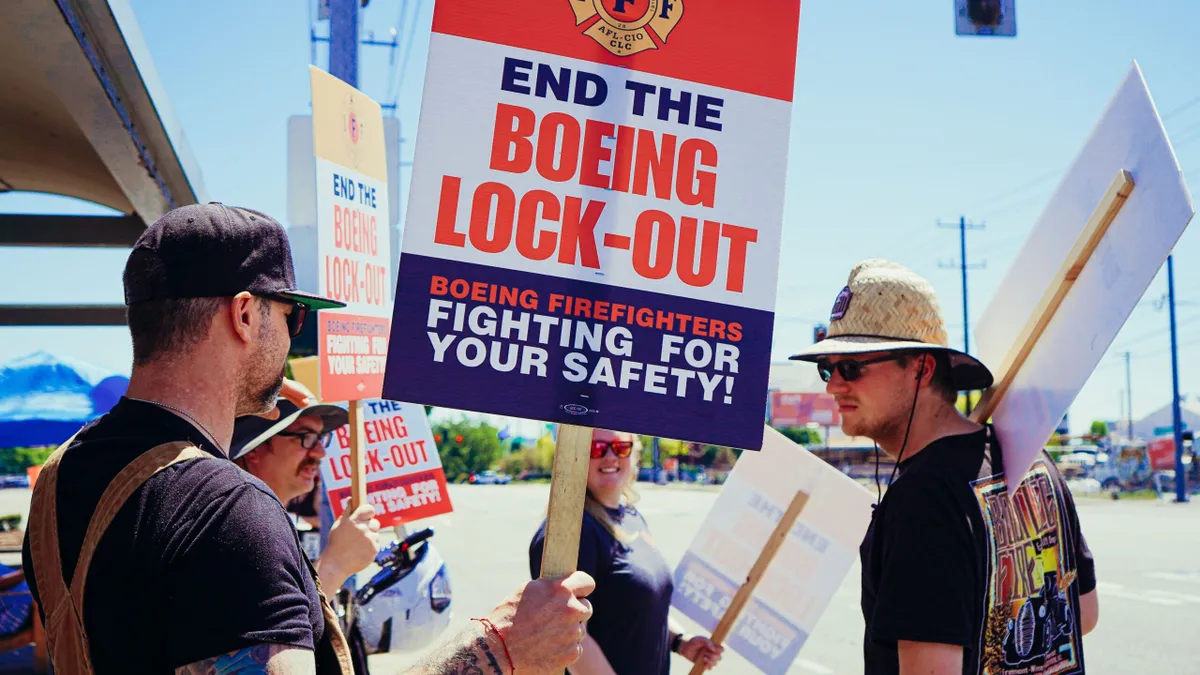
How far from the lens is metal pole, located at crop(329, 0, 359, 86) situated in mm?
5867

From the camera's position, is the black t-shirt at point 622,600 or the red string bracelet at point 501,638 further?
the black t-shirt at point 622,600

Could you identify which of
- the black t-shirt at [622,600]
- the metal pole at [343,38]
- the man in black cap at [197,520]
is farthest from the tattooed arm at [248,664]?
the metal pole at [343,38]

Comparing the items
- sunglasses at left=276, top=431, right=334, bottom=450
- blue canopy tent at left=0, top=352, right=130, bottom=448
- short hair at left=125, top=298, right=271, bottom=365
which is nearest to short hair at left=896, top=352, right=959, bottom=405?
short hair at left=125, top=298, right=271, bottom=365

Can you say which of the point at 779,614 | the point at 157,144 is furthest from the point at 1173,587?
the point at 157,144

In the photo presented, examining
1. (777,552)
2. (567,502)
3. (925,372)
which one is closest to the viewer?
(567,502)

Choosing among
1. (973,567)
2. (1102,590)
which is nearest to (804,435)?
(1102,590)

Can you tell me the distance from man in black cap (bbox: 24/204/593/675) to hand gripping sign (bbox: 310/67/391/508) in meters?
1.20

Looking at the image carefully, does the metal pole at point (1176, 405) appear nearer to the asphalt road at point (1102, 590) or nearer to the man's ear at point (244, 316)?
the asphalt road at point (1102, 590)

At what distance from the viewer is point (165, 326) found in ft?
5.58

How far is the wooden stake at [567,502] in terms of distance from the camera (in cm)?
179

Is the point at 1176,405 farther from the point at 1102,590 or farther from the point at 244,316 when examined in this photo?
the point at 244,316

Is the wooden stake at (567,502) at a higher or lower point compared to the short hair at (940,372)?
lower

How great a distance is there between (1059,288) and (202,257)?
2.00 m

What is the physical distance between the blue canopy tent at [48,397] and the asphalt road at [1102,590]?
Result: 133 inches
